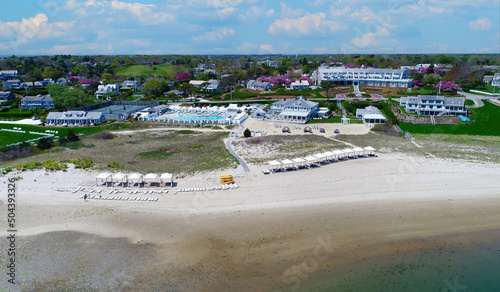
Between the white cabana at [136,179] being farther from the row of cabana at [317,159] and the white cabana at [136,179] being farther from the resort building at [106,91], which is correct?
the resort building at [106,91]

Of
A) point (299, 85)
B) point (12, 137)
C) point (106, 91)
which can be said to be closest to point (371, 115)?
point (299, 85)

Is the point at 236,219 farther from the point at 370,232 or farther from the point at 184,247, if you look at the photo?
the point at 370,232

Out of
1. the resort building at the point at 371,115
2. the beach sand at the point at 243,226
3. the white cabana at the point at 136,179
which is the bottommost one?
the beach sand at the point at 243,226

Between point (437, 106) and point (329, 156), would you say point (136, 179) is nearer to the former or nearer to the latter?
point (329, 156)

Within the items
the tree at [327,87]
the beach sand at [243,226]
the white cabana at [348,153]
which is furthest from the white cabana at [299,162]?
the tree at [327,87]

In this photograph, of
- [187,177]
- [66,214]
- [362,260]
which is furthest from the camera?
[187,177]

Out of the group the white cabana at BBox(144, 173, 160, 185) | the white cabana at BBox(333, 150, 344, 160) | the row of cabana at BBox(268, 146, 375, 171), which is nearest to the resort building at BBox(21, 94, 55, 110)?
the white cabana at BBox(144, 173, 160, 185)

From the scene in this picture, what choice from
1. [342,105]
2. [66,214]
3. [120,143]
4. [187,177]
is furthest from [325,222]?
[342,105]
